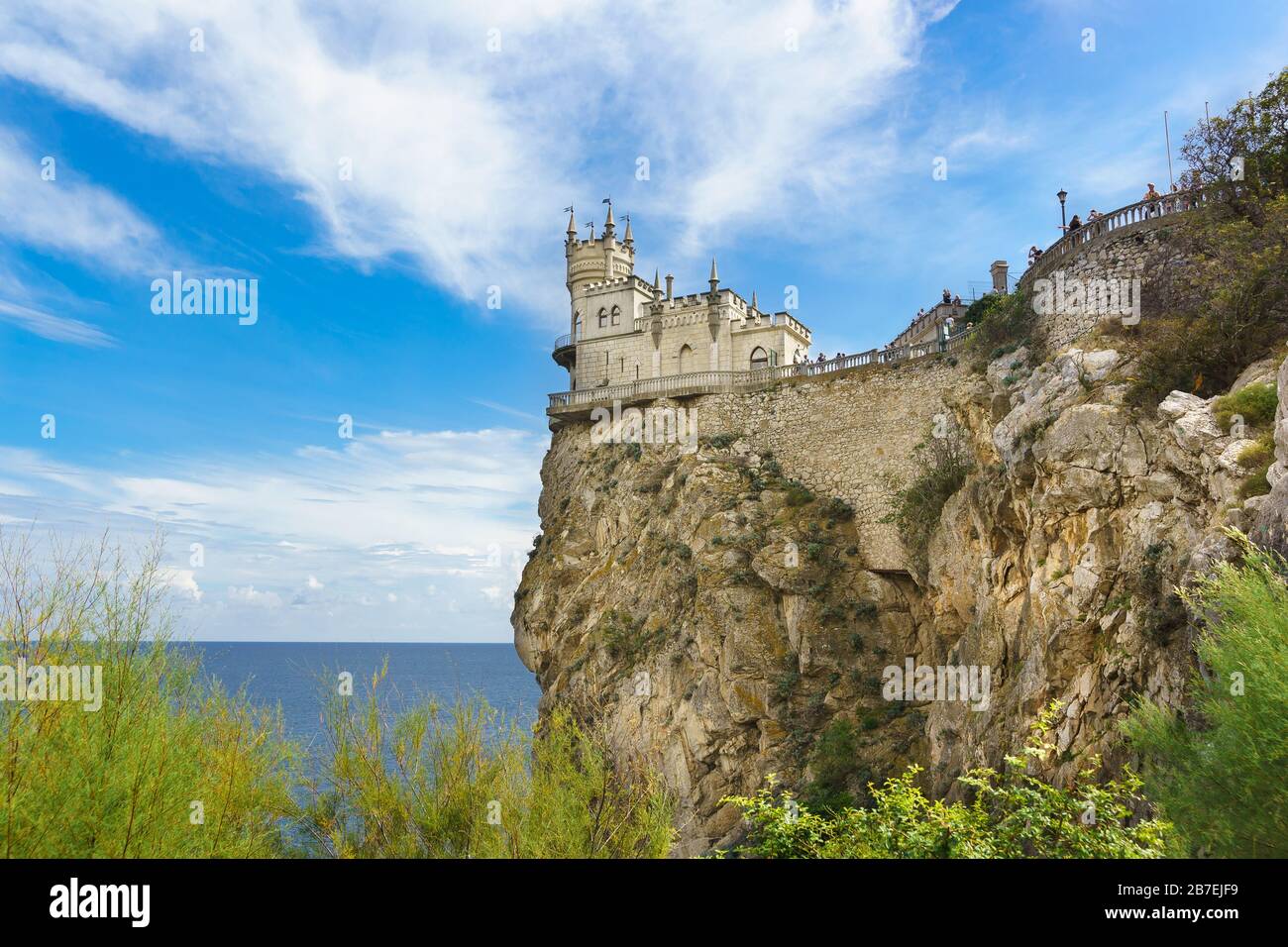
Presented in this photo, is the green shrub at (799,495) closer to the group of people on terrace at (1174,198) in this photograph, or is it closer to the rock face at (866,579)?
the rock face at (866,579)

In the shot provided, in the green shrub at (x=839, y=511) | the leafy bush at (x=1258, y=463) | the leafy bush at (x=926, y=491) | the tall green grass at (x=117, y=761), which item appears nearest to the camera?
the tall green grass at (x=117, y=761)

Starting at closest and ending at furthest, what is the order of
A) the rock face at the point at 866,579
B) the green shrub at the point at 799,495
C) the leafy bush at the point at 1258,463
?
the leafy bush at the point at 1258,463 < the rock face at the point at 866,579 < the green shrub at the point at 799,495

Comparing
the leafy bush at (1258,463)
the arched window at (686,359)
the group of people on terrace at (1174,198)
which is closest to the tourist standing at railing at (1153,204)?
the group of people on terrace at (1174,198)

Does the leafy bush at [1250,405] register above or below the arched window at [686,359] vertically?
below

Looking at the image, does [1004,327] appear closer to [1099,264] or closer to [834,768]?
[1099,264]

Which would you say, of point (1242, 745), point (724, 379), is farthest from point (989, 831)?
point (724, 379)

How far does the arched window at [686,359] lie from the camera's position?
121ft

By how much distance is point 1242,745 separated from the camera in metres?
8.04

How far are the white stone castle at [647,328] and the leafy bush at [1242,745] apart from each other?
27474 millimetres
